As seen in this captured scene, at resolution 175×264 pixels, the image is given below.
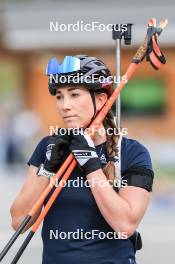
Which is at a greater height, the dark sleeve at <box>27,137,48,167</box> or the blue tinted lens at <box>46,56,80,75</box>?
the blue tinted lens at <box>46,56,80,75</box>

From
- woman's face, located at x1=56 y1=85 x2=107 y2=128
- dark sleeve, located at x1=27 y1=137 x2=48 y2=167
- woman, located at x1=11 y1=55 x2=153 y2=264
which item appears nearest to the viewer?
woman, located at x1=11 y1=55 x2=153 y2=264

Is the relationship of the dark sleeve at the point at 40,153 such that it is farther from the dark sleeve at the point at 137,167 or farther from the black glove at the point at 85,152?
the dark sleeve at the point at 137,167

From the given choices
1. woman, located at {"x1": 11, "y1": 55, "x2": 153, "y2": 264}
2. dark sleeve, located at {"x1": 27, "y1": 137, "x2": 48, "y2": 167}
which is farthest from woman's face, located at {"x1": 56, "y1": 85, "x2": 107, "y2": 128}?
dark sleeve, located at {"x1": 27, "y1": 137, "x2": 48, "y2": 167}

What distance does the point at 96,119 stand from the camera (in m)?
3.68

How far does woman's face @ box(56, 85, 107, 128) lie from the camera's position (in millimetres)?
3633

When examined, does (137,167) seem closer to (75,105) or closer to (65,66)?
(75,105)

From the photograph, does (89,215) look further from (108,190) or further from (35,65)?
(35,65)

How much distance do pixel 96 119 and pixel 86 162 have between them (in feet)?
0.79

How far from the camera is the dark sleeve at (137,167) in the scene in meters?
3.65

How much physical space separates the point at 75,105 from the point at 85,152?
23 cm

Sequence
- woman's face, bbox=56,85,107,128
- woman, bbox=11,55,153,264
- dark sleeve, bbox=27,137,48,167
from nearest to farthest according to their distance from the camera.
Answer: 1. woman, bbox=11,55,153,264
2. woman's face, bbox=56,85,107,128
3. dark sleeve, bbox=27,137,48,167

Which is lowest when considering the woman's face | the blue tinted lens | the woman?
the woman

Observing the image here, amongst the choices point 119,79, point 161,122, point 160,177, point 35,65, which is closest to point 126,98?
point 161,122

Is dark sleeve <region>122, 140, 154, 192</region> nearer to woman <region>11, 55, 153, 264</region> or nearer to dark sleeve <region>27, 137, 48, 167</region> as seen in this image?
woman <region>11, 55, 153, 264</region>
